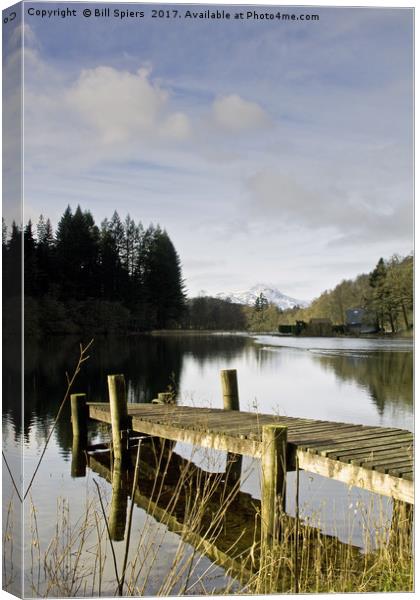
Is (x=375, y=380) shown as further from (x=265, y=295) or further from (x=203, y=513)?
(x=203, y=513)

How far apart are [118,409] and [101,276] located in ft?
7.00

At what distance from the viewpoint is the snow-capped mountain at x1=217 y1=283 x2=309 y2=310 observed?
25.4 feet

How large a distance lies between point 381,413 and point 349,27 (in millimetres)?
9034

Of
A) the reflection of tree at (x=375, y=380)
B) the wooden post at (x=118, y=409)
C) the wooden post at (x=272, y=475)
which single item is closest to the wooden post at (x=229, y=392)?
the wooden post at (x=118, y=409)

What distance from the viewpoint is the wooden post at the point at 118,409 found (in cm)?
895

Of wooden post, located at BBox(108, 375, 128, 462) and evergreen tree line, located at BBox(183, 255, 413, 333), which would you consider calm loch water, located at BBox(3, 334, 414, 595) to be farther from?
wooden post, located at BBox(108, 375, 128, 462)

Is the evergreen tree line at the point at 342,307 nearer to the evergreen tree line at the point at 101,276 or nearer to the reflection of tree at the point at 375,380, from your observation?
the evergreen tree line at the point at 101,276

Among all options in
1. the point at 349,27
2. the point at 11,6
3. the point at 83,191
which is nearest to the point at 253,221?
the point at 83,191

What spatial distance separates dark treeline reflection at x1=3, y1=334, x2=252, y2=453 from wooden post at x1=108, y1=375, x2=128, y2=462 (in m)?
0.67

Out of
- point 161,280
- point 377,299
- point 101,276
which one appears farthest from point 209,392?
point 377,299

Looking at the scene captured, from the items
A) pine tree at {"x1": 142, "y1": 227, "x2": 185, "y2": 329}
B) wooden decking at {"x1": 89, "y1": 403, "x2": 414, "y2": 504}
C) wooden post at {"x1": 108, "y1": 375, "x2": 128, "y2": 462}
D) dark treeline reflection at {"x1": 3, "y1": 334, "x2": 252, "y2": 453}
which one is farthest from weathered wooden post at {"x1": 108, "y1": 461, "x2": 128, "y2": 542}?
pine tree at {"x1": 142, "y1": 227, "x2": 185, "y2": 329}

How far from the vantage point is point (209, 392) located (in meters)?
14.7

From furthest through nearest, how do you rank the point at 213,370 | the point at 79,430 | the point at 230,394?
the point at 213,370
the point at 79,430
the point at 230,394

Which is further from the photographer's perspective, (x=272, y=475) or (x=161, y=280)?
(x=161, y=280)
